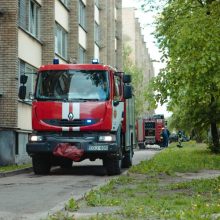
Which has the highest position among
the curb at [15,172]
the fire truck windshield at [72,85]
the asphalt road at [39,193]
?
the fire truck windshield at [72,85]

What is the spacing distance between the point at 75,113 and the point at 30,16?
31.2ft

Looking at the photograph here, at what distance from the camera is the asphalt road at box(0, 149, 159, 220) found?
28.3 feet

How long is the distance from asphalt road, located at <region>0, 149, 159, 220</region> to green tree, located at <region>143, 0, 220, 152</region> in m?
4.76

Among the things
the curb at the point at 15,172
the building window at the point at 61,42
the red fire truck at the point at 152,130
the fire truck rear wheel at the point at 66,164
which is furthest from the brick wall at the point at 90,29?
the curb at the point at 15,172

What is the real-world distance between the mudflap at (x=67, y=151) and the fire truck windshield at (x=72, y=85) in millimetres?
1334

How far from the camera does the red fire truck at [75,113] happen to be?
1570 cm

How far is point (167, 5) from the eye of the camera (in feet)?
84.6

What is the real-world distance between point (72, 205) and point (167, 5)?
1848 centimetres

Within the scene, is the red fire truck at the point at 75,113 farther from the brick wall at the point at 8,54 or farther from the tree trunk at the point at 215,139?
the tree trunk at the point at 215,139

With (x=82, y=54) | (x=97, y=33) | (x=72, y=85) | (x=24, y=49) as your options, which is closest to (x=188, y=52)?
(x=72, y=85)

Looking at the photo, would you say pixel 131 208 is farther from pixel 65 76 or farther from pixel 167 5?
pixel 167 5

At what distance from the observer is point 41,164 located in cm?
1705

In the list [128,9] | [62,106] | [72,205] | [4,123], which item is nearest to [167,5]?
[4,123]

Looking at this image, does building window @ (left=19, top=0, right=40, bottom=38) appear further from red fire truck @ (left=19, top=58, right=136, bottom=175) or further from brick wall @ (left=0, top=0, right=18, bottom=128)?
red fire truck @ (left=19, top=58, right=136, bottom=175)
